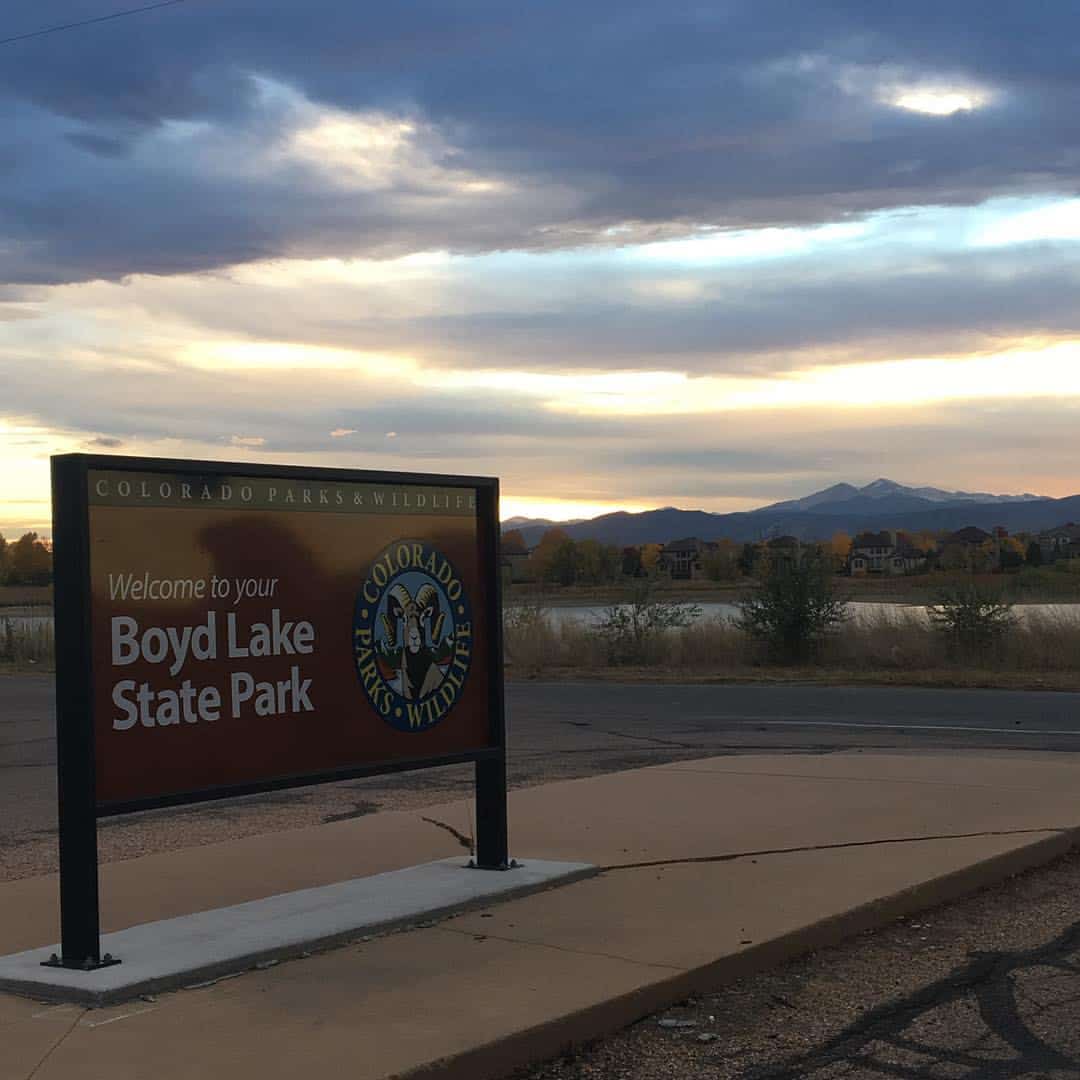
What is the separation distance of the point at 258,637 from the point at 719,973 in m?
2.44

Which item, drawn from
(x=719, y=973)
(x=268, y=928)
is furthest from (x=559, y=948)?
(x=268, y=928)

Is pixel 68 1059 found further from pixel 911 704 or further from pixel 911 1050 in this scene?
pixel 911 704

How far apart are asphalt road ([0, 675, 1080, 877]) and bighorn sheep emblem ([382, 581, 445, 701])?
300 centimetres

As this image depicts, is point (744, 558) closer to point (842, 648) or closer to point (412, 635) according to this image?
point (842, 648)

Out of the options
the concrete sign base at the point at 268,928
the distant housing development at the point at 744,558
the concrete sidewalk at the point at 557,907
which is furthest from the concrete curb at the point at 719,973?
the distant housing development at the point at 744,558

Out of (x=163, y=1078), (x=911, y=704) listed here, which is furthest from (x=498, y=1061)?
(x=911, y=704)

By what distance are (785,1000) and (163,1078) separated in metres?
2.46

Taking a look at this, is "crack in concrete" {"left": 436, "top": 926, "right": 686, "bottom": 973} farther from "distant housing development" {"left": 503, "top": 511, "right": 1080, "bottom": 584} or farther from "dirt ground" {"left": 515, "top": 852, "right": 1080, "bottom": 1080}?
"distant housing development" {"left": 503, "top": 511, "right": 1080, "bottom": 584}

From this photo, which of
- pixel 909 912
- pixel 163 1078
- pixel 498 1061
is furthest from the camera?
pixel 909 912

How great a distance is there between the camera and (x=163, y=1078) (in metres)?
4.78

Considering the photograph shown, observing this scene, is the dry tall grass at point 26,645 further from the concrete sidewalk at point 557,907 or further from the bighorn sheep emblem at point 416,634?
the bighorn sheep emblem at point 416,634

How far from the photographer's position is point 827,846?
8.58m

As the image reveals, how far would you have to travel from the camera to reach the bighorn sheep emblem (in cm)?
747

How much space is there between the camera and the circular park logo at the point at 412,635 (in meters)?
7.31
